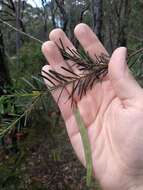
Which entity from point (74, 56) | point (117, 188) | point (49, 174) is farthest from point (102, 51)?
point (49, 174)

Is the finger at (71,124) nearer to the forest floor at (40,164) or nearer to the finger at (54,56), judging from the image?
the finger at (54,56)

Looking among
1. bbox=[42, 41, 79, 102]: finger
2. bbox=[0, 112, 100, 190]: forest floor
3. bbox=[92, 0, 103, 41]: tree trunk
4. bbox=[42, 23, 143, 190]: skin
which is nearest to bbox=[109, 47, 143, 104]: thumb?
bbox=[42, 23, 143, 190]: skin

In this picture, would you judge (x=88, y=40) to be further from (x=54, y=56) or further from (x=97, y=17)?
(x=97, y=17)

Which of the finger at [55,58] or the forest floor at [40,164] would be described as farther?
the forest floor at [40,164]

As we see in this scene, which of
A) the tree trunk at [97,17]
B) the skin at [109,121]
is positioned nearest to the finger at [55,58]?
the skin at [109,121]

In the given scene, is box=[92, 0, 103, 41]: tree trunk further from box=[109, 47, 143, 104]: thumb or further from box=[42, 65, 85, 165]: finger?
box=[109, 47, 143, 104]: thumb

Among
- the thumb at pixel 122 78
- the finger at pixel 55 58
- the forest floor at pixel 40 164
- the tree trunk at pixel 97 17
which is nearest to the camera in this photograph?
the thumb at pixel 122 78

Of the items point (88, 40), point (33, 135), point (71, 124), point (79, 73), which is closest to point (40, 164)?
point (33, 135)

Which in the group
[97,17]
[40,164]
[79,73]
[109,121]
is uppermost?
[97,17]
